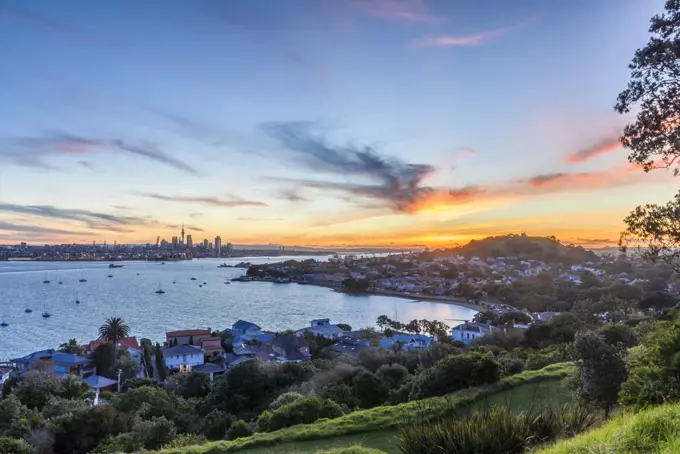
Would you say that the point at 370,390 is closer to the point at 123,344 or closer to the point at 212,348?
the point at 212,348

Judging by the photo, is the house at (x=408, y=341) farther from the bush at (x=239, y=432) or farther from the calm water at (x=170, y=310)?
the bush at (x=239, y=432)

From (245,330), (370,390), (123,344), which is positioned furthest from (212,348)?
(370,390)

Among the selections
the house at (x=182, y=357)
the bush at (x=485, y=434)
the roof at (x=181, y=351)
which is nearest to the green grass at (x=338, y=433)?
the bush at (x=485, y=434)

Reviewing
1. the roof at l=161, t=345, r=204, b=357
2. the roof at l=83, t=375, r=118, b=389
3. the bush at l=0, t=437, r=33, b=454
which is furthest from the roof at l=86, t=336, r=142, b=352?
the bush at l=0, t=437, r=33, b=454

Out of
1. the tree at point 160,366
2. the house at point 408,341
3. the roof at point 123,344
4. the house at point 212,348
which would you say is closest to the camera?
the tree at point 160,366

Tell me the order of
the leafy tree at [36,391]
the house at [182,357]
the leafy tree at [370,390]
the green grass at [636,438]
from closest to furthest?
the green grass at [636,438] → the leafy tree at [370,390] → the leafy tree at [36,391] → the house at [182,357]

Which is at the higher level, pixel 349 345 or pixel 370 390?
pixel 370 390
